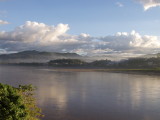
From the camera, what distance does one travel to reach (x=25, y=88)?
13.2m

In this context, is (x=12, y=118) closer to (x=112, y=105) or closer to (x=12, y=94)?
(x=12, y=94)

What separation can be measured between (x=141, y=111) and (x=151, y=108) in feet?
6.59

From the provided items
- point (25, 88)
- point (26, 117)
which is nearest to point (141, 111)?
point (25, 88)

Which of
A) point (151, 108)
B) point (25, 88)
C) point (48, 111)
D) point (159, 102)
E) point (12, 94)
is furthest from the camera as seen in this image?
point (159, 102)

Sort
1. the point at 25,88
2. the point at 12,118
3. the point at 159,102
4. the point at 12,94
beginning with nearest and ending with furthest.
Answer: the point at 12,118, the point at 12,94, the point at 25,88, the point at 159,102

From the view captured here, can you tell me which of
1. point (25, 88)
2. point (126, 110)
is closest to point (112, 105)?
point (126, 110)

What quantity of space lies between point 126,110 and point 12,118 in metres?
13.6

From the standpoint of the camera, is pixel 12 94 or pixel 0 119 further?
pixel 12 94

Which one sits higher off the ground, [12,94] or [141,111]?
[12,94]

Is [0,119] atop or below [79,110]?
atop

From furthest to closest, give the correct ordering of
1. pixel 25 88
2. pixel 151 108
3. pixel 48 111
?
pixel 151 108
pixel 48 111
pixel 25 88

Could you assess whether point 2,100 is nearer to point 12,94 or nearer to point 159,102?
point 12,94

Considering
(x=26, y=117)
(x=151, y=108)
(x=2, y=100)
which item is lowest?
(x=151, y=108)

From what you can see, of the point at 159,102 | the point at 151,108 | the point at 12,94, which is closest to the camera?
the point at 12,94
